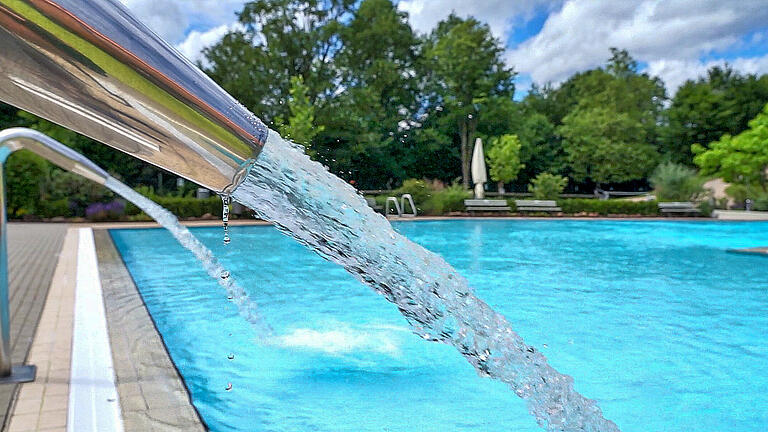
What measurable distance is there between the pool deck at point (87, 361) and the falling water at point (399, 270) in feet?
4.84

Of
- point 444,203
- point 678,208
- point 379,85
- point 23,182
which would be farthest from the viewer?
point 379,85

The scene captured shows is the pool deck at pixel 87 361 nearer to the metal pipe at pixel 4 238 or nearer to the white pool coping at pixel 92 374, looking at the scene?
the white pool coping at pixel 92 374

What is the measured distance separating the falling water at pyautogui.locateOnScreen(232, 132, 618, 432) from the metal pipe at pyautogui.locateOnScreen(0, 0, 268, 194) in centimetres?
23

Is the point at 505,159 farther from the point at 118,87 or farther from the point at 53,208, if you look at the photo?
the point at 118,87

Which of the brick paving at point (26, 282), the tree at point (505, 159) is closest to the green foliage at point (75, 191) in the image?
the brick paving at point (26, 282)

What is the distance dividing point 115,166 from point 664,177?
994 inches

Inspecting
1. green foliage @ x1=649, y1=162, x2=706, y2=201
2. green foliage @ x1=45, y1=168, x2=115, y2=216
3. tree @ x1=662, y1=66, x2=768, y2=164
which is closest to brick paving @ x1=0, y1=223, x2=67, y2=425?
green foliage @ x1=45, y1=168, x2=115, y2=216

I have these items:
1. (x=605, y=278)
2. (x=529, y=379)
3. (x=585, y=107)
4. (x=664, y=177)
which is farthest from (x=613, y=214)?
(x=529, y=379)

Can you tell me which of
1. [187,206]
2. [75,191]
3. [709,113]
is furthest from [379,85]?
[709,113]

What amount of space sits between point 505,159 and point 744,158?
1183cm

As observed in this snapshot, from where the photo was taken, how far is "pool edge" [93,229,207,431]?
9.38 ft

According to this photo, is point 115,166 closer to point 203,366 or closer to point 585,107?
point 203,366

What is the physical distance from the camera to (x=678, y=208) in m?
22.9

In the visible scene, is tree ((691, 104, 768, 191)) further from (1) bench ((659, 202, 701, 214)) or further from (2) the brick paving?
(2) the brick paving
